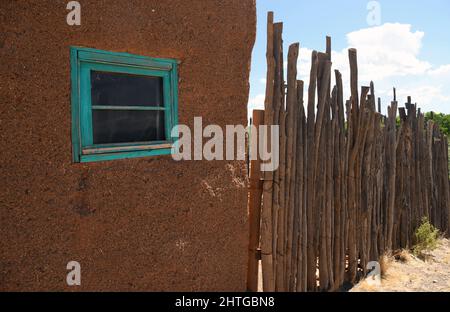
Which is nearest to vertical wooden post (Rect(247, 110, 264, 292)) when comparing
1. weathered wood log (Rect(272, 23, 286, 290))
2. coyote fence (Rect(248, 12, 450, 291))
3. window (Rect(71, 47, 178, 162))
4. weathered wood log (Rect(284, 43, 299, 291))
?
coyote fence (Rect(248, 12, 450, 291))

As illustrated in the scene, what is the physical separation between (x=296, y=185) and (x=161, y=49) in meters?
1.83

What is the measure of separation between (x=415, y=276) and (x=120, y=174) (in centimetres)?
402

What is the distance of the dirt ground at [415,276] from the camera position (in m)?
4.51

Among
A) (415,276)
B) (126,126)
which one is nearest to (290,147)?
(126,126)

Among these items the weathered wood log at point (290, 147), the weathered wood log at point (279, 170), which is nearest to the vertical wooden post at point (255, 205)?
the weathered wood log at point (279, 170)

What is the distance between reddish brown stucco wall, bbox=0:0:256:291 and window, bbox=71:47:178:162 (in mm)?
59

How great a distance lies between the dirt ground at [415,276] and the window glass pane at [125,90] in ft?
9.96

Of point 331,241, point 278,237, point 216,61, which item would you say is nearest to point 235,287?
point 278,237

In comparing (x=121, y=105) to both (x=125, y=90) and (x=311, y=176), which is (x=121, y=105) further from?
(x=311, y=176)

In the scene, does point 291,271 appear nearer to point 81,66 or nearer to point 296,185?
point 296,185

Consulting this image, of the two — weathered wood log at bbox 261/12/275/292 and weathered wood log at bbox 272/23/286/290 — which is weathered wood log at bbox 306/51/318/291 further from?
weathered wood log at bbox 261/12/275/292

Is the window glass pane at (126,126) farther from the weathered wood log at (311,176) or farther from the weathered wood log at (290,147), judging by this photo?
the weathered wood log at (311,176)

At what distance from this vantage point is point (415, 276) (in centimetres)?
490

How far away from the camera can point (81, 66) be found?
2365 millimetres
